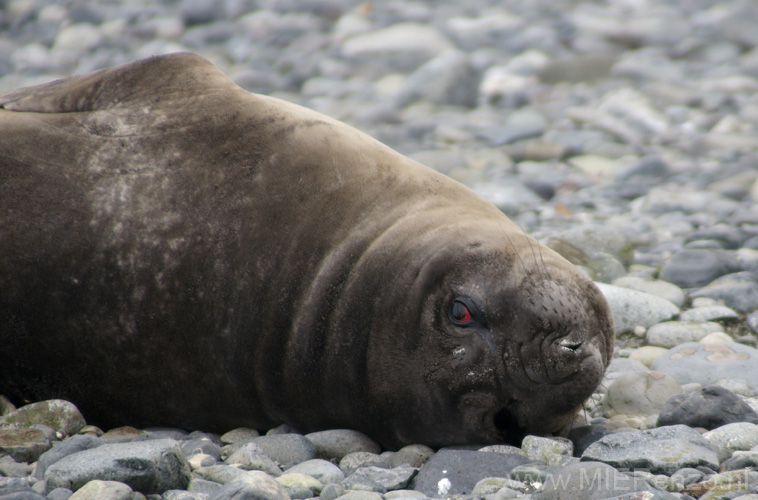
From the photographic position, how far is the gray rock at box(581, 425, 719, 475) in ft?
9.94

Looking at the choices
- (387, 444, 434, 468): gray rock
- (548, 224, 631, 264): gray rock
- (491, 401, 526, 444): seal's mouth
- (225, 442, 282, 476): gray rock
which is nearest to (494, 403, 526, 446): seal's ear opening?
(491, 401, 526, 444): seal's mouth

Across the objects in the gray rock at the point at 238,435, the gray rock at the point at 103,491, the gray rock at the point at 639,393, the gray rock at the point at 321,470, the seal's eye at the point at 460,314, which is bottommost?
the gray rock at the point at 639,393

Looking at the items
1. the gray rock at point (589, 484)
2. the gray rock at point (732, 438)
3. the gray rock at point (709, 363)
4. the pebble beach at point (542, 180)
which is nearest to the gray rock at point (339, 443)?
the pebble beach at point (542, 180)

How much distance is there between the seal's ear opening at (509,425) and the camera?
3.35 metres

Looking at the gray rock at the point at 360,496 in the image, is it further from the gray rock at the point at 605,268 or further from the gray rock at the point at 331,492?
the gray rock at the point at 605,268

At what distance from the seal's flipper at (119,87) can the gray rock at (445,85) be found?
20.6ft

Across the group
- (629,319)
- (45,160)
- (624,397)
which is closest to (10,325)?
(45,160)

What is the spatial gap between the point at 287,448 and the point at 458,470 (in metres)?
0.65

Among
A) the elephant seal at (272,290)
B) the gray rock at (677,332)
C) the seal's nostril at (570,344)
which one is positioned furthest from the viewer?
the gray rock at (677,332)

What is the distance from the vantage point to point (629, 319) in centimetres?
485

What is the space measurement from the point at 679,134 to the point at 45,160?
6.99 meters

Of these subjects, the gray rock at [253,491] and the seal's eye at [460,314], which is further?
the seal's eye at [460,314]

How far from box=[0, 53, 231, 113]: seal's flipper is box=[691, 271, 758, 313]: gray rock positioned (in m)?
2.84

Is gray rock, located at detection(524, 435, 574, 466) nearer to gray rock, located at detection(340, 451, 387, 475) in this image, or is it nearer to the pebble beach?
the pebble beach
